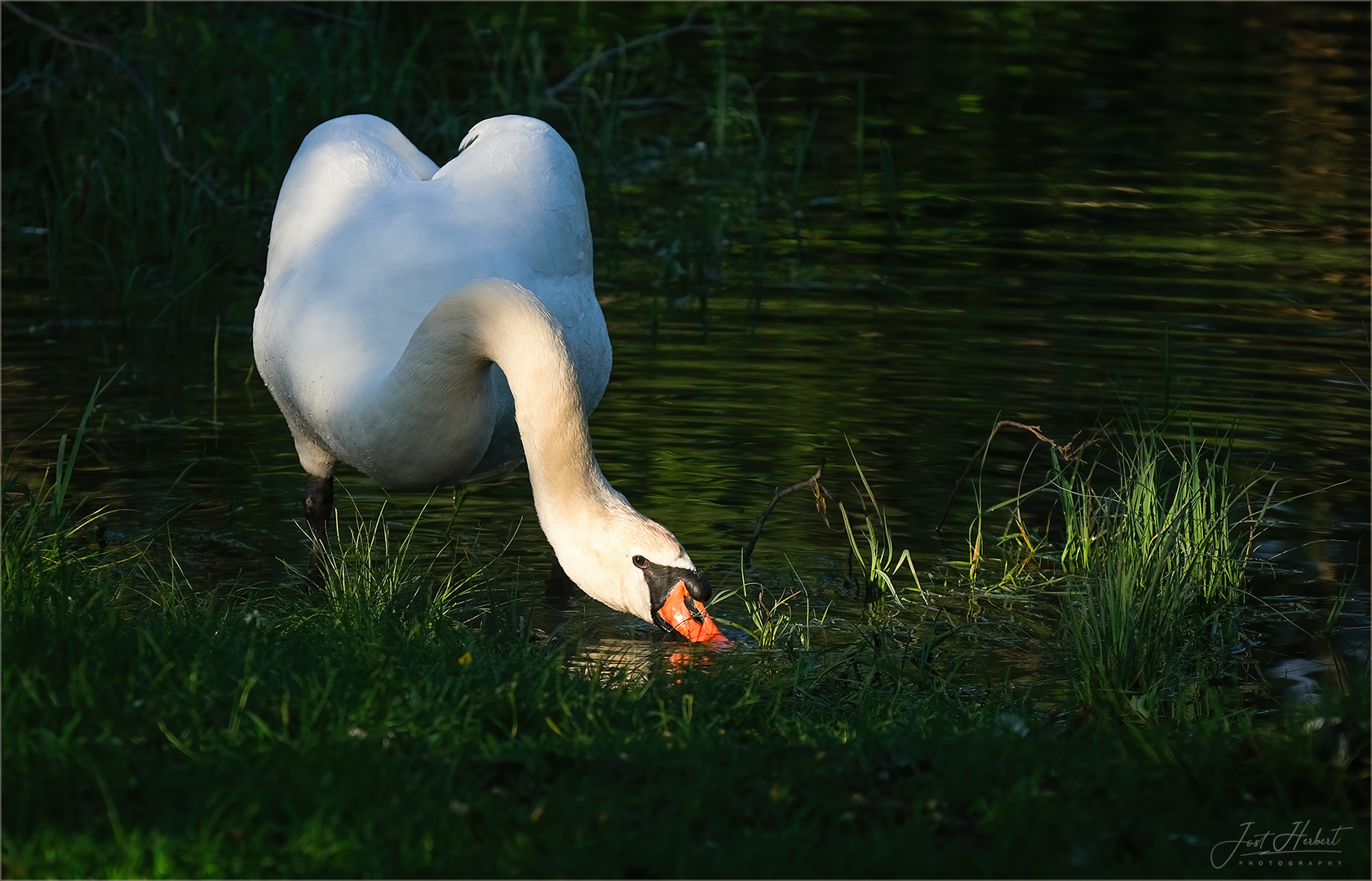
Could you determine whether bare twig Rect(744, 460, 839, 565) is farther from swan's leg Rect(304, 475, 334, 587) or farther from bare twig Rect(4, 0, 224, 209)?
bare twig Rect(4, 0, 224, 209)

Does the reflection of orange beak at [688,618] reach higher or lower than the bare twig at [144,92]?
lower

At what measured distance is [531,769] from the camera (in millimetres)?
4137

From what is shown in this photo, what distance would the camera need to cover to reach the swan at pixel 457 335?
527cm

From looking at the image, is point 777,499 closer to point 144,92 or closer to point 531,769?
point 531,769

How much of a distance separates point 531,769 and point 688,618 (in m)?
1.15

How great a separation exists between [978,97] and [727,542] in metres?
9.82

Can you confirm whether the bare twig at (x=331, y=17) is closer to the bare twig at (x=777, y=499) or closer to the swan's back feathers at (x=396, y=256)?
the swan's back feathers at (x=396, y=256)

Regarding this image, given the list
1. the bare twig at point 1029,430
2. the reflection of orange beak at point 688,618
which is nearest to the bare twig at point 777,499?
the bare twig at point 1029,430

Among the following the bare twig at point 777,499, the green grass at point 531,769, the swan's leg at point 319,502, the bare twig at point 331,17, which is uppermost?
the bare twig at point 331,17

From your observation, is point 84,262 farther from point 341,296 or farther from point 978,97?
point 978,97

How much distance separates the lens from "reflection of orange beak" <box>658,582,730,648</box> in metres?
5.16

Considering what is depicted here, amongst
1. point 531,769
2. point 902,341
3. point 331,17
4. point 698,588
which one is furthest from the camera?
point 331,17

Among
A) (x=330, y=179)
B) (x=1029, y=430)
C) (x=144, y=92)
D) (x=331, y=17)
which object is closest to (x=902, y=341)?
(x=1029, y=430)

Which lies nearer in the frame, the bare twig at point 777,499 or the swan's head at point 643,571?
the swan's head at point 643,571
